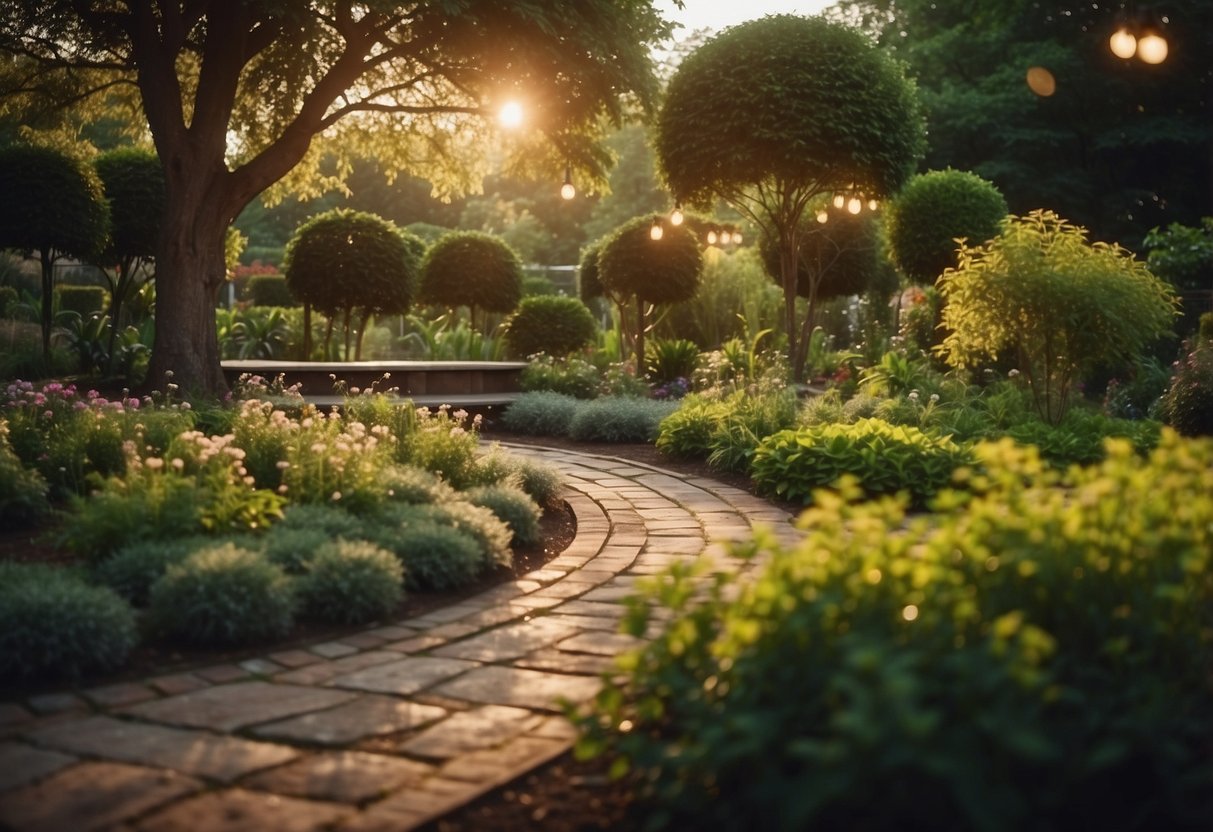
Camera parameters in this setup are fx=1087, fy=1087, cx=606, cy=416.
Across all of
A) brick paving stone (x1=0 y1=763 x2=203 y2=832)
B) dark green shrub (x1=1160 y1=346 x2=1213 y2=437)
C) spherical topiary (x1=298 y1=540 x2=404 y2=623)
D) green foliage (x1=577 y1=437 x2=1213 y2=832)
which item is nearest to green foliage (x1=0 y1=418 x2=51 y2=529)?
spherical topiary (x1=298 y1=540 x2=404 y2=623)

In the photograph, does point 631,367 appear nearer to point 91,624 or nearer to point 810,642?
point 91,624

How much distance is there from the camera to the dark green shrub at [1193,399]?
925cm

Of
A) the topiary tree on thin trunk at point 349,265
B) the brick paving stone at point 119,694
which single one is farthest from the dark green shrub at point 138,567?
the topiary tree on thin trunk at point 349,265

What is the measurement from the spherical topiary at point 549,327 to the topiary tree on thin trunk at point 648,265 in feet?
2.40

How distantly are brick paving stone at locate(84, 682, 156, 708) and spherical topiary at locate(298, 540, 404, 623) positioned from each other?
2.86 feet

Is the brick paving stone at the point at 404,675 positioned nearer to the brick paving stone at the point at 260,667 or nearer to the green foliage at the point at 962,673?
the brick paving stone at the point at 260,667

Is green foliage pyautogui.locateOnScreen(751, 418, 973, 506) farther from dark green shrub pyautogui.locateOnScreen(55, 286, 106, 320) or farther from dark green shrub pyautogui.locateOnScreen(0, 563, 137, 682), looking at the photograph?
dark green shrub pyautogui.locateOnScreen(55, 286, 106, 320)

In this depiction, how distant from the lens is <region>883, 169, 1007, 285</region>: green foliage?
15.4 metres

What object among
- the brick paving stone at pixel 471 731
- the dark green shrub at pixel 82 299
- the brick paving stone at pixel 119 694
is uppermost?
the dark green shrub at pixel 82 299

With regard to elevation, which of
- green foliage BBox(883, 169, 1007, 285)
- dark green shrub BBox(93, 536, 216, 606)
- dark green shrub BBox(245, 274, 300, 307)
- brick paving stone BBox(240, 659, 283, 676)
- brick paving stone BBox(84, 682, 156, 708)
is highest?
green foliage BBox(883, 169, 1007, 285)

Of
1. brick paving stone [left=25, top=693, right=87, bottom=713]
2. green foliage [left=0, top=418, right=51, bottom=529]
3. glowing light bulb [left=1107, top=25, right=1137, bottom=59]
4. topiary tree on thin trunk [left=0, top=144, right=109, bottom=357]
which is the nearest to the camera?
brick paving stone [left=25, top=693, right=87, bottom=713]

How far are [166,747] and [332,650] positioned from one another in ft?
3.46

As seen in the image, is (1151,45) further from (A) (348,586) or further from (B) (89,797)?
(B) (89,797)

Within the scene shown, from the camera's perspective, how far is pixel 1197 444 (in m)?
2.69
